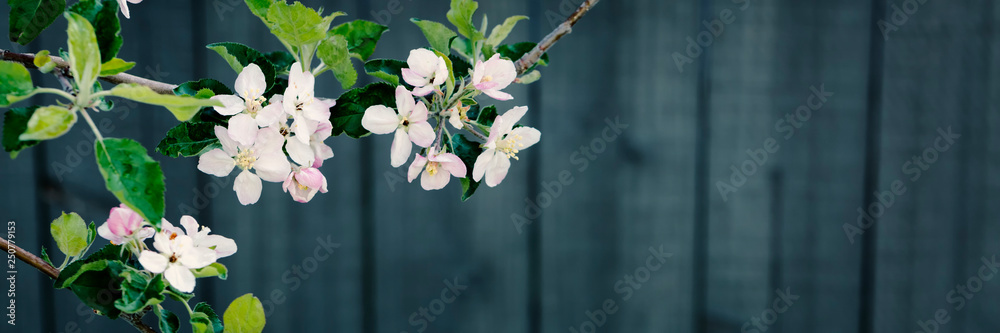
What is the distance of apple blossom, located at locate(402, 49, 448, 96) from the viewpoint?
0.39 metres

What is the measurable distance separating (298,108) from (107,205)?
2.33 ft

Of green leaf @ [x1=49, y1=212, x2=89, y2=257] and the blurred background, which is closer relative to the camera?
green leaf @ [x1=49, y1=212, x2=89, y2=257]

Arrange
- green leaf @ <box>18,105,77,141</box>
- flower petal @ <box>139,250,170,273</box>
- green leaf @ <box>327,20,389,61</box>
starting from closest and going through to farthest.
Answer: green leaf @ <box>18,105,77,141</box> → flower petal @ <box>139,250,170,273</box> → green leaf @ <box>327,20,389,61</box>

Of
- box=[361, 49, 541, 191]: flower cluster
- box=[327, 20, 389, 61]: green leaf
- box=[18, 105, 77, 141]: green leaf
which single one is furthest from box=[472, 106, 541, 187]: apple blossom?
box=[18, 105, 77, 141]: green leaf

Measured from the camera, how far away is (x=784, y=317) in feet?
3.67

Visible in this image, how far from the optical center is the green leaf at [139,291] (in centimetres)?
35

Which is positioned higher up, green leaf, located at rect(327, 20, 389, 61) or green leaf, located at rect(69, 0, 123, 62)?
green leaf, located at rect(327, 20, 389, 61)

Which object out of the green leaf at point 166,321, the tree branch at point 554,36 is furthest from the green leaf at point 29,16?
the tree branch at point 554,36

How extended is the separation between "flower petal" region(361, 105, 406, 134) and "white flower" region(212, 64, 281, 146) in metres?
0.05

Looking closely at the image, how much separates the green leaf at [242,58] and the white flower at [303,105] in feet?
0.07

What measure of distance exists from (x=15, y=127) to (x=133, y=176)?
5 centimetres

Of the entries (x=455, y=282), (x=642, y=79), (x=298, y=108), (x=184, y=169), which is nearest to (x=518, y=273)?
(x=455, y=282)

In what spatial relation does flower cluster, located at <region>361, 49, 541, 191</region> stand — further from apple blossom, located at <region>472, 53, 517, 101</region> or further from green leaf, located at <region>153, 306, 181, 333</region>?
green leaf, located at <region>153, 306, 181, 333</region>

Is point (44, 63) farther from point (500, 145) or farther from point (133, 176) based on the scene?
point (500, 145)
